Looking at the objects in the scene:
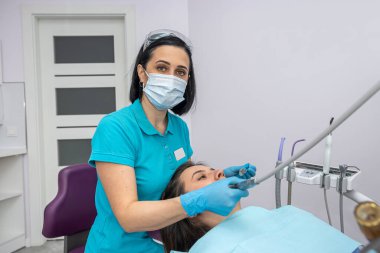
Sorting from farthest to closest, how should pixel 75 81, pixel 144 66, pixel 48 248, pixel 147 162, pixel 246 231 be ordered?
pixel 75 81
pixel 48 248
pixel 144 66
pixel 147 162
pixel 246 231

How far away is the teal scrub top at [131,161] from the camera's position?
2.95ft

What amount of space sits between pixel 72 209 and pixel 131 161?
1.97 feet

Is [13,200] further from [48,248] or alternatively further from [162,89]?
[162,89]

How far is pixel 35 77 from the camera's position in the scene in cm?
259

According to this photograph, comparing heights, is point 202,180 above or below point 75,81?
below

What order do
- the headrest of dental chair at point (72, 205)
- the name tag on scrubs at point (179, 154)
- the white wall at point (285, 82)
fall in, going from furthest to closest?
1. the white wall at point (285, 82)
2. the headrest of dental chair at point (72, 205)
3. the name tag on scrubs at point (179, 154)

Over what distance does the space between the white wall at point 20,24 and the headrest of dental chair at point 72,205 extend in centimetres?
152

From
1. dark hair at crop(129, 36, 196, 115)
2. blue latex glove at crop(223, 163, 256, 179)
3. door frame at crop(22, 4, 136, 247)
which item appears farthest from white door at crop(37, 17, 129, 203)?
blue latex glove at crop(223, 163, 256, 179)

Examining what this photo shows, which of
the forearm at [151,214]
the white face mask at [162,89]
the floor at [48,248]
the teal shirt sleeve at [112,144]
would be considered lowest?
the floor at [48,248]

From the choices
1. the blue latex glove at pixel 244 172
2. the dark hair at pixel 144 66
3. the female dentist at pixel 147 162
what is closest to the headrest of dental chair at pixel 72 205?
the female dentist at pixel 147 162

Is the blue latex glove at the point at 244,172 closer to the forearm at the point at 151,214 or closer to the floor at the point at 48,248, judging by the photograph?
the forearm at the point at 151,214

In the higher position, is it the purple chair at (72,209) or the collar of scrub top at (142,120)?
the collar of scrub top at (142,120)

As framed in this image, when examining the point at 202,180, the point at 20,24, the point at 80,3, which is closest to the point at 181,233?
the point at 202,180

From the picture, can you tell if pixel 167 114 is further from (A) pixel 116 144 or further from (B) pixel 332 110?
(B) pixel 332 110
